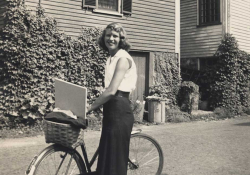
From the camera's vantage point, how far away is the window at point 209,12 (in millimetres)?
14883

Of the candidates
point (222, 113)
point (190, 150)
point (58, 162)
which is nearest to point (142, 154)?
point (58, 162)

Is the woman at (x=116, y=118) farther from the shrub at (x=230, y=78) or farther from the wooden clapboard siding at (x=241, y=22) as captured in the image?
the wooden clapboard siding at (x=241, y=22)

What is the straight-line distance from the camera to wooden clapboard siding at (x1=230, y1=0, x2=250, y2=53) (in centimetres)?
1459

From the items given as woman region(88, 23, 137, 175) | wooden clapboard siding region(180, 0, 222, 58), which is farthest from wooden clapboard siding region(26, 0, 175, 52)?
woman region(88, 23, 137, 175)

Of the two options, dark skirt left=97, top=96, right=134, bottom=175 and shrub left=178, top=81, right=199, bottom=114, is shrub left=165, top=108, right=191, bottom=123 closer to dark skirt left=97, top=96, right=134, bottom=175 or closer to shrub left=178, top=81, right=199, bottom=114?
shrub left=178, top=81, right=199, bottom=114

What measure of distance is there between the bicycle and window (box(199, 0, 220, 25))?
41.3ft

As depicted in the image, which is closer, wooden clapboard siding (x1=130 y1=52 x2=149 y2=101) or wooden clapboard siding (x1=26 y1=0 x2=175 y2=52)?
wooden clapboard siding (x1=26 y1=0 x2=175 y2=52)

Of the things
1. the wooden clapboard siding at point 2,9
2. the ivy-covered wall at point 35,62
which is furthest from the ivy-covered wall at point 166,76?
the wooden clapboard siding at point 2,9

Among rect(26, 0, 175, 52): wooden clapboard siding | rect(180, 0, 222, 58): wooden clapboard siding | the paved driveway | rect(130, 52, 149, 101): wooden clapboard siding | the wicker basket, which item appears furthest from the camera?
rect(180, 0, 222, 58): wooden clapboard siding

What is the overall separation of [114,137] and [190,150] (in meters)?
3.72

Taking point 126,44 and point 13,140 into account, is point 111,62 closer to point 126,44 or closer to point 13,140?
point 126,44

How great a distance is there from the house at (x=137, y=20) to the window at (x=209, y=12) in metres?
2.96

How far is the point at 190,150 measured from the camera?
618 cm

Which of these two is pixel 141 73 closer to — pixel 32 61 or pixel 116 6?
pixel 116 6
